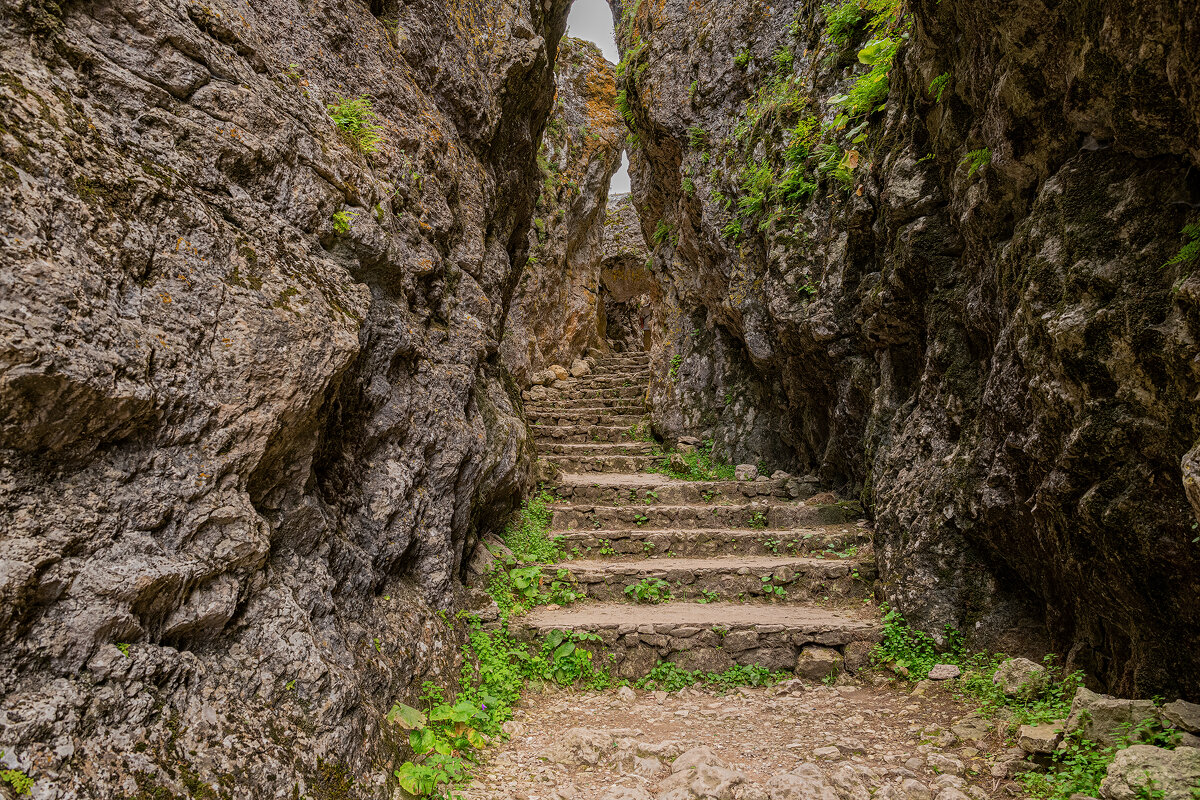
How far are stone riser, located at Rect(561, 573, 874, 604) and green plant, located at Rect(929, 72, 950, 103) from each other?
388 cm

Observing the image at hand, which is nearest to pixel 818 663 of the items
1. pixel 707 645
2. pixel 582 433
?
pixel 707 645

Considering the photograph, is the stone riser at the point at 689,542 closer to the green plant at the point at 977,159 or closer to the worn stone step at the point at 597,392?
the green plant at the point at 977,159

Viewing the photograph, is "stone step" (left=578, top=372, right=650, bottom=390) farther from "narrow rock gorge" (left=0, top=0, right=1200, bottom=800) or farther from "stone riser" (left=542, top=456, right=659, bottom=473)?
"narrow rock gorge" (left=0, top=0, right=1200, bottom=800)

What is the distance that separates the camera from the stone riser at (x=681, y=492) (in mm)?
7137

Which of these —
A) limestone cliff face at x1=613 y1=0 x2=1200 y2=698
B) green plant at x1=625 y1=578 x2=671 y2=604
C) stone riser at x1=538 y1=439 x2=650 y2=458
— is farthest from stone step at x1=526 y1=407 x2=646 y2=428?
green plant at x1=625 y1=578 x2=671 y2=604

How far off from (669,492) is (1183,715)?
493cm

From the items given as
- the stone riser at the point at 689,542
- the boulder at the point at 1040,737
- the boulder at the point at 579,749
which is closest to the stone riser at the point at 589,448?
the stone riser at the point at 689,542

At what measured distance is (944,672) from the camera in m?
4.06

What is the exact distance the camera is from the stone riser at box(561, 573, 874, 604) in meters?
5.29

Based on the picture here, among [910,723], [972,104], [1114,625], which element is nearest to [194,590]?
[910,723]

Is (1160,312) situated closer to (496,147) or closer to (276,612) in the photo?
(276,612)

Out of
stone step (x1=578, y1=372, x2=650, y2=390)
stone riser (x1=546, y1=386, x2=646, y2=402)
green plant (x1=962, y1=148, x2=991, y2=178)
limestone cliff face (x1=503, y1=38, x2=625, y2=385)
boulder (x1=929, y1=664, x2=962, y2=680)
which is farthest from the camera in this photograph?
limestone cliff face (x1=503, y1=38, x2=625, y2=385)

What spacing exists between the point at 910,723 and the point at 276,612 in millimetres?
3705

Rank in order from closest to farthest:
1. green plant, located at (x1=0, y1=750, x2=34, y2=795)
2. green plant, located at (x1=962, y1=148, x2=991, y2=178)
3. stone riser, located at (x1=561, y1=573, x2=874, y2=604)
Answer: green plant, located at (x1=0, y1=750, x2=34, y2=795), green plant, located at (x1=962, y1=148, x2=991, y2=178), stone riser, located at (x1=561, y1=573, x2=874, y2=604)
